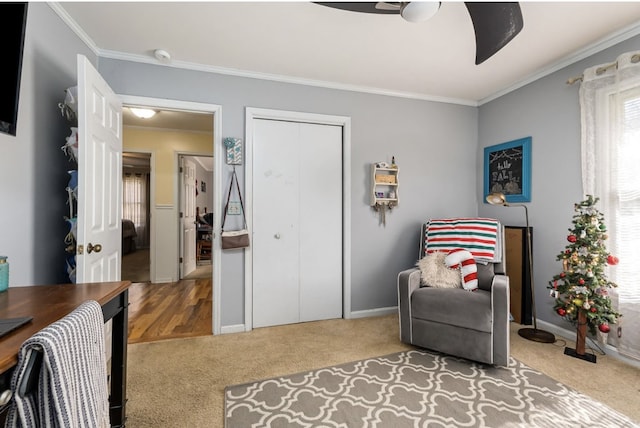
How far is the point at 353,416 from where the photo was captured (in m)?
1.59

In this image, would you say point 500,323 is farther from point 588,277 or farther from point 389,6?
point 389,6

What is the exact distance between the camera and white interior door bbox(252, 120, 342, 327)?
2.86m

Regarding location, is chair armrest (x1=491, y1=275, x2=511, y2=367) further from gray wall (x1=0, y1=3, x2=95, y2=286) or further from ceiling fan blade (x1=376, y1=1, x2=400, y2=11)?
gray wall (x1=0, y1=3, x2=95, y2=286)

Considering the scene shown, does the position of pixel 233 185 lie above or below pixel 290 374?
above

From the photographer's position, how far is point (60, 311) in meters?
0.98

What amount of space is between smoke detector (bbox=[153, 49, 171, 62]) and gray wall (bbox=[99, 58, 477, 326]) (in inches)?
4.6

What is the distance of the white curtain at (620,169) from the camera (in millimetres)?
2115

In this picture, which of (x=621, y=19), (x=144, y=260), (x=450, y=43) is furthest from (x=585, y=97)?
(x=144, y=260)

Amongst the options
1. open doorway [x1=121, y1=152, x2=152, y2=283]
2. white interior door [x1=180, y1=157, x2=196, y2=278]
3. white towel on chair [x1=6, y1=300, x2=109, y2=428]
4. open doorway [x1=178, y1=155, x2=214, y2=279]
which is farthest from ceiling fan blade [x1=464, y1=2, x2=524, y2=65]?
open doorway [x1=121, y1=152, x2=152, y2=283]

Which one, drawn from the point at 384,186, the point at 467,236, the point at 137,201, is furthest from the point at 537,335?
the point at 137,201

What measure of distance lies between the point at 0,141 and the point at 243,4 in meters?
1.50

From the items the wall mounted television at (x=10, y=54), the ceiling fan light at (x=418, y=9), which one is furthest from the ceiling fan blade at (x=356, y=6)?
the wall mounted television at (x=10, y=54)

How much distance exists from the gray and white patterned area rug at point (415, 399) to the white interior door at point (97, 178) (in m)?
1.19

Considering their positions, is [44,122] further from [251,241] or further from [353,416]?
[353,416]
